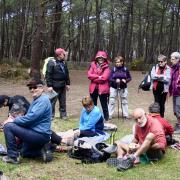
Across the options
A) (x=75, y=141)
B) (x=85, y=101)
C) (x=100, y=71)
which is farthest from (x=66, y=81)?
(x=75, y=141)

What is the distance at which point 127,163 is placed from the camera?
6.05 meters

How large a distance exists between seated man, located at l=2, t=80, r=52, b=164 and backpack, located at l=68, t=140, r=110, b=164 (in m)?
0.54

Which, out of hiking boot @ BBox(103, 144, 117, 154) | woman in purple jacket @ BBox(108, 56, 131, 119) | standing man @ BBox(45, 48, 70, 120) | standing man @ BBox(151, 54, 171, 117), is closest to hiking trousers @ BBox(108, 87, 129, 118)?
woman in purple jacket @ BBox(108, 56, 131, 119)

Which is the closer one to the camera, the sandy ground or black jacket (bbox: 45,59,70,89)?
black jacket (bbox: 45,59,70,89)

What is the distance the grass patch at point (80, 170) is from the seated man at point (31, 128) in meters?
0.24

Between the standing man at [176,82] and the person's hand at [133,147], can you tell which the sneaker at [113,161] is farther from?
the standing man at [176,82]

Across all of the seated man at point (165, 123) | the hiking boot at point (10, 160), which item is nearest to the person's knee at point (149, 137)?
the seated man at point (165, 123)

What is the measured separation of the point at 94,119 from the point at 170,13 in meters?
38.6

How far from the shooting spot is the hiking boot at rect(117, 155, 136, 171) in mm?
5969

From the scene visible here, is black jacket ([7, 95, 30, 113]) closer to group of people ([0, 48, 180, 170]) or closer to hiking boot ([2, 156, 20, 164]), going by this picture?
group of people ([0, 48, 180, 170])

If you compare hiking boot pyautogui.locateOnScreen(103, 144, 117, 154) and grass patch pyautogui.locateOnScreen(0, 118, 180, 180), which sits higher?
hiking boot pyautogui.locateOnScreen(103, 144, 117, 154)

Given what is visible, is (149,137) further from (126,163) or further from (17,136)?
(17,136)

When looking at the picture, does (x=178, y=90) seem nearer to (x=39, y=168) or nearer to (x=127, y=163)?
(x=127, y=163)

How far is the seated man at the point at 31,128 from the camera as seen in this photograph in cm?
623
